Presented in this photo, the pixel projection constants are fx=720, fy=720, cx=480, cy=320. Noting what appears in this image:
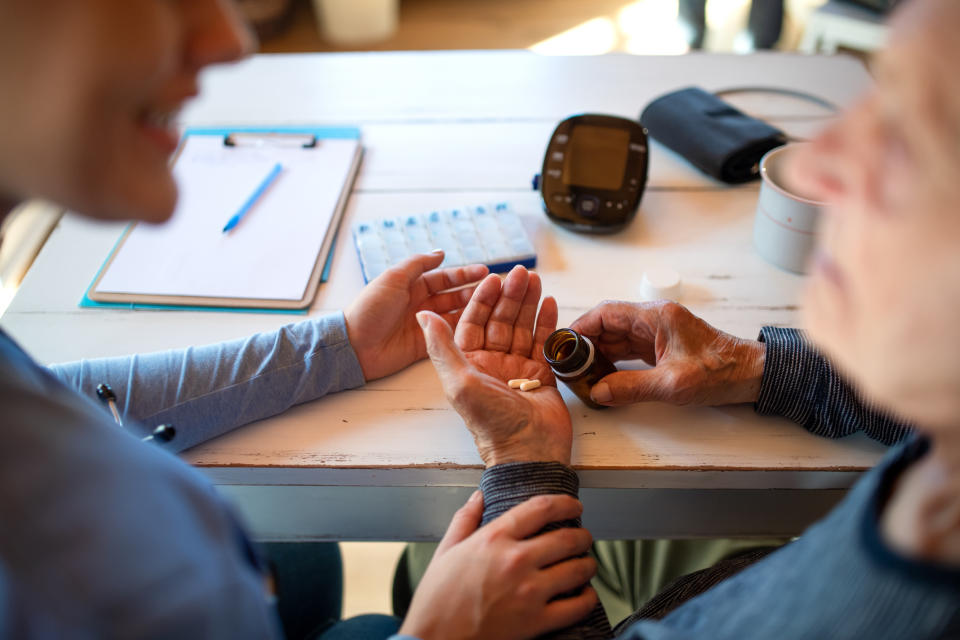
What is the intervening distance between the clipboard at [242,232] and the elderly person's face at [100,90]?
396mm

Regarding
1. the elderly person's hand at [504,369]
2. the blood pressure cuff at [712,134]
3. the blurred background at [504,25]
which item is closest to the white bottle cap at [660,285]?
the elderly person's hand at [504,369]

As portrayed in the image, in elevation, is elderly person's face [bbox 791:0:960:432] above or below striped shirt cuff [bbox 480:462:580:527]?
above

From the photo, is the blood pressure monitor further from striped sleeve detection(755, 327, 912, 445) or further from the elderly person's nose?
the elderly person's nose

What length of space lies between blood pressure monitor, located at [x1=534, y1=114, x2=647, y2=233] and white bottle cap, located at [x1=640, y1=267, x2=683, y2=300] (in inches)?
4.4

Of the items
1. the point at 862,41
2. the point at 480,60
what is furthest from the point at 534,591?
the point at 862,41

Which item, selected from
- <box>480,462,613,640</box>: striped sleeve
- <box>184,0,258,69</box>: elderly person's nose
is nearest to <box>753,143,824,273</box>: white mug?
<box>480,462,613,640</box>: striped sleeve

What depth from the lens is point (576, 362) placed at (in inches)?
28.6

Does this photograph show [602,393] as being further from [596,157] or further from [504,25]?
[504,25]

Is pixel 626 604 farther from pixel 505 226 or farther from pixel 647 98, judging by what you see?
pixel 647 98

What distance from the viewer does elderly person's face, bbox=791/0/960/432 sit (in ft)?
1.14

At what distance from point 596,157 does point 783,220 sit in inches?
10.3

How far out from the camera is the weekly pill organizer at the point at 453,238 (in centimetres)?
91

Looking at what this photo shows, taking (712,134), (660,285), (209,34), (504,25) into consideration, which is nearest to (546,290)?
(660,285)

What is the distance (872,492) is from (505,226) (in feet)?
1.99
